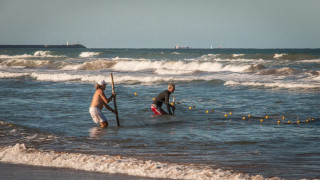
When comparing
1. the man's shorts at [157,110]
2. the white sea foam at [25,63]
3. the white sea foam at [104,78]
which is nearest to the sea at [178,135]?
the man's shorts at [157,110]

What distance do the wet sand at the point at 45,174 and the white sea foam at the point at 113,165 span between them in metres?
0.21

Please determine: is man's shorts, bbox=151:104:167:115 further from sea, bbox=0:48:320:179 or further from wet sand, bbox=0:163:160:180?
wet sand, bbox=0:163:160:180

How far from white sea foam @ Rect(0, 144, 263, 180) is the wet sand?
0.21m

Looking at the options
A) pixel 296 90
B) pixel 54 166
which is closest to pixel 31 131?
pixel 54 166

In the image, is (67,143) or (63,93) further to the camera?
(63,93)

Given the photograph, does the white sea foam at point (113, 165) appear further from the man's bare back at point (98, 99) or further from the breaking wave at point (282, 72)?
the breaking wave at point (282, 72)

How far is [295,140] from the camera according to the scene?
10023 mm

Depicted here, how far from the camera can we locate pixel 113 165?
7328mm

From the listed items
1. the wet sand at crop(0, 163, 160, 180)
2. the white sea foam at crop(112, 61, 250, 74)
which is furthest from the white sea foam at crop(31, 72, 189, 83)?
the wet sand at crop(0, 163, 160, 180)

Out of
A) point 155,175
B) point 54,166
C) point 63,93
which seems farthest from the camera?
point 63,93

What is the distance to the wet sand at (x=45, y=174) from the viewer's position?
6.71 meters

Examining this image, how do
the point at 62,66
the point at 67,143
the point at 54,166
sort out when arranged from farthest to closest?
the point at 62,66 → the point at 67,143 → the point at 54,166

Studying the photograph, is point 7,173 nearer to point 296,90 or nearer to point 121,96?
point 121,96

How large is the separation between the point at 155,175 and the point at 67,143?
3.37 metres
